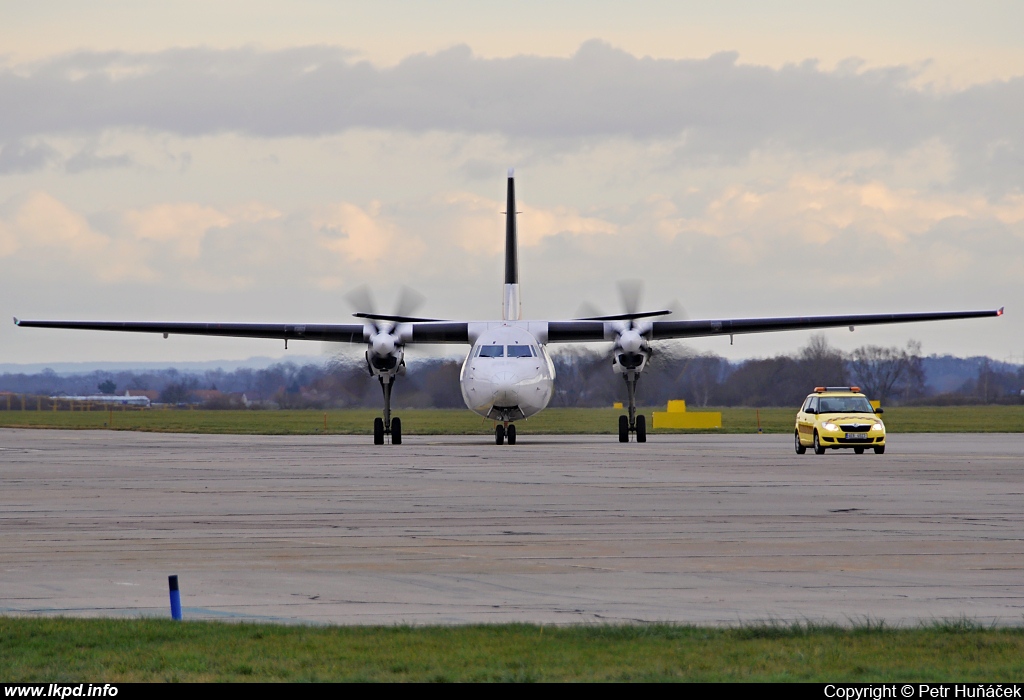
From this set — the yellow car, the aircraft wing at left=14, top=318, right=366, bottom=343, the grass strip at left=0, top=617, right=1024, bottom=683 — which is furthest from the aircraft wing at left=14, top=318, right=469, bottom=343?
the grass strip at left=0, top=617, right=1024, bottom=683

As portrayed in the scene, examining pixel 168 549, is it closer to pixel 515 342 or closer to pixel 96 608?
pixel 96 608

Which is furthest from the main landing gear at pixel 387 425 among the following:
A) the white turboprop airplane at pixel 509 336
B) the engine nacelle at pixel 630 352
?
the engine nacelle at pixel 630 352

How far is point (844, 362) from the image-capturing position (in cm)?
8575

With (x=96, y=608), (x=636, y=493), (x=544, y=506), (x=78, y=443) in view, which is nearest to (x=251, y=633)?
(x=96, y=608)

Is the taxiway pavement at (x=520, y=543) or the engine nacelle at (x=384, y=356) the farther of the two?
the engine nacelle at (x=384, y=356)

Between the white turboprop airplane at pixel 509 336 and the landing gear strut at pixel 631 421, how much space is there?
0.03 metres

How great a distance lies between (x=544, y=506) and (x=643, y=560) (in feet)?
17.9

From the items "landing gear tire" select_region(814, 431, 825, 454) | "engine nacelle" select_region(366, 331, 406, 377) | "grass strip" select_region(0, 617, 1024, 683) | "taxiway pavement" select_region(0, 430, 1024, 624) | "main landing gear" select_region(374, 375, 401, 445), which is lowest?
"grass strip" select_region(0, 617, 1024, 683)

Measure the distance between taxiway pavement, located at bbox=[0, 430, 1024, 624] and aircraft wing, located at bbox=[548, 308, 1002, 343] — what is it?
53.8ft

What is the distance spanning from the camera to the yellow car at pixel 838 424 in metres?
31.2

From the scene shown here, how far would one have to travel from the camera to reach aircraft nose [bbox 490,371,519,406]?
3525 cm

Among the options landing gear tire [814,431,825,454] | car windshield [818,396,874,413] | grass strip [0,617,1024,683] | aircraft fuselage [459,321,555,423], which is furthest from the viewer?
aircraft fuselage [459,321,555,423]

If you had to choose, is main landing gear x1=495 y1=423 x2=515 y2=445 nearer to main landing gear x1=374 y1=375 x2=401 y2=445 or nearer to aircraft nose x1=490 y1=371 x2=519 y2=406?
aircraft nose x1=490 y1=371 x2=519 y2=406

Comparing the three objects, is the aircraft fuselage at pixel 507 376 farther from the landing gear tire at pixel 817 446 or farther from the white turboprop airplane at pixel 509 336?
the landing gear tire at pixel 817 446
